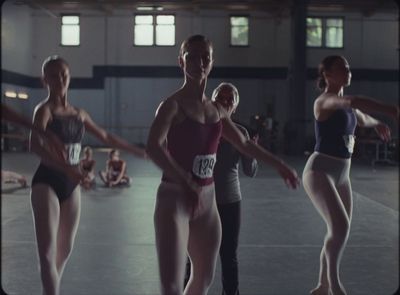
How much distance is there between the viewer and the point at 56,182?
2861mm

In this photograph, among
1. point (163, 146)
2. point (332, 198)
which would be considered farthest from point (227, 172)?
point (163, 146)

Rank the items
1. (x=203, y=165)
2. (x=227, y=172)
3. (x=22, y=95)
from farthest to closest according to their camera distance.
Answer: (x=22, y=95)
(x=227, y=172)
(x=203, y=165)

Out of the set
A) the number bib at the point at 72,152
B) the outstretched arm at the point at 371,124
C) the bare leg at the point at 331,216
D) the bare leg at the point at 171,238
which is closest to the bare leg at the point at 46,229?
the number bib at the point at 72,152

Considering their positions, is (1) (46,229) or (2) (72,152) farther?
(2) (72,152)

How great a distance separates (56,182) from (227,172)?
1071mm

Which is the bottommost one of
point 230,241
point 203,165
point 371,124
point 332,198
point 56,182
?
point 230,241

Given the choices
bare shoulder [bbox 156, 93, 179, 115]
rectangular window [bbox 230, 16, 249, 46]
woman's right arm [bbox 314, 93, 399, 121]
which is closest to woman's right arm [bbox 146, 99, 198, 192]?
bare shoulder [bbox 156, 93, 179, 115]

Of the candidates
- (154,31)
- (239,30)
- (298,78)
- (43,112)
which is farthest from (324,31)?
(43,112)

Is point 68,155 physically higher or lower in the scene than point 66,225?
higher

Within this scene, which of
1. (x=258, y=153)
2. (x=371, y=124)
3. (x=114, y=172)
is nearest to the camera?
(x=258, y=153)

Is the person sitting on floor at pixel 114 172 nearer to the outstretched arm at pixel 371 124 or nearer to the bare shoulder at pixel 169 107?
the outstretched arm at pixel 371 124

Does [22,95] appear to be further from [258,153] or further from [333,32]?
[258,153]

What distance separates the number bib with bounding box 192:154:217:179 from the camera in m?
2.56

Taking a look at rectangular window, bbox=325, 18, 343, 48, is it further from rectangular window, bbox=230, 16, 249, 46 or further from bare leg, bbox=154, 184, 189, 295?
bare leg, bbox=154, 184, 189, 295
